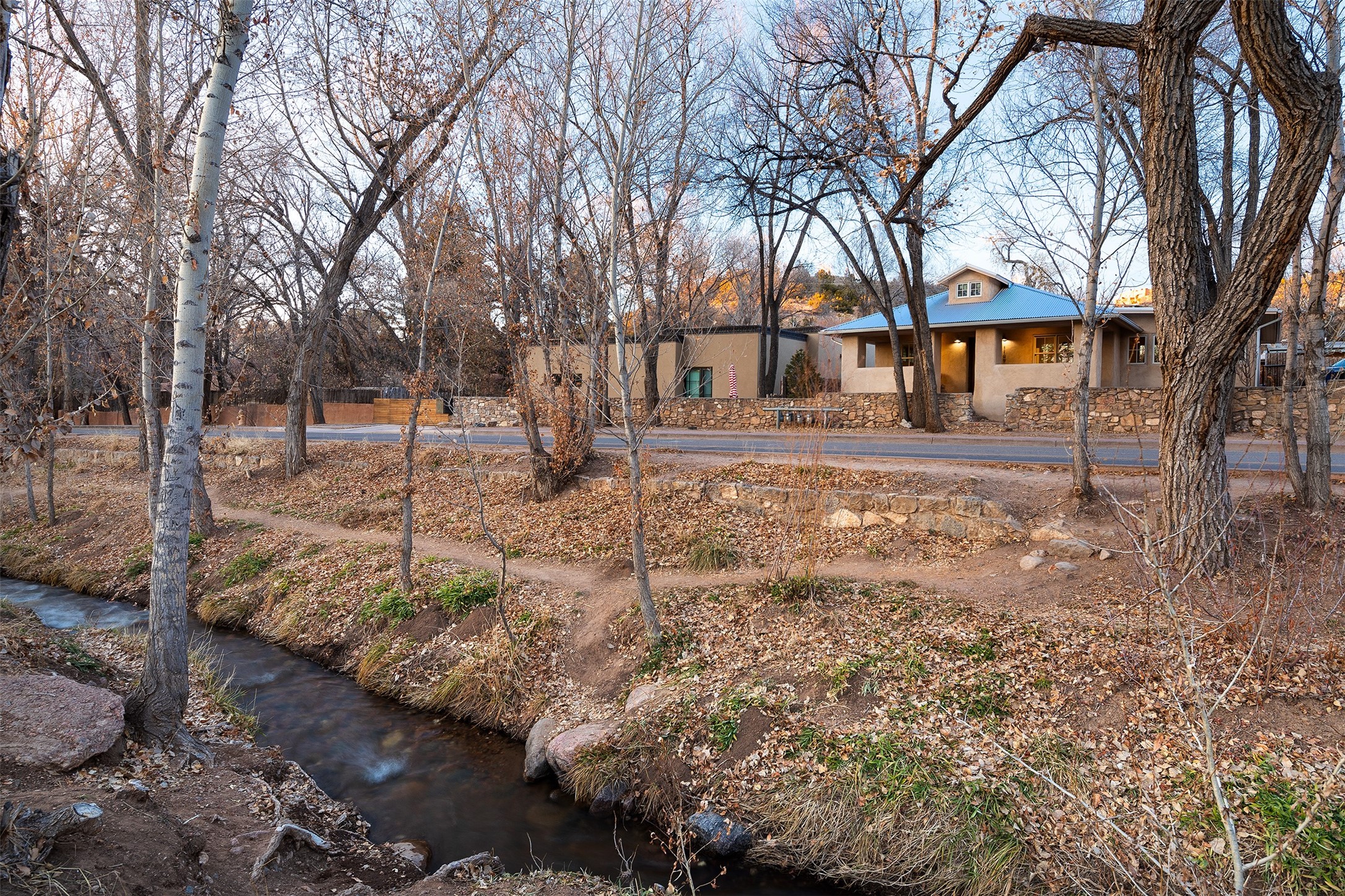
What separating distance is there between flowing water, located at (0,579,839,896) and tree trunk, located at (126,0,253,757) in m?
1.68

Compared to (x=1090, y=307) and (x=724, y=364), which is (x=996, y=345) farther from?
(x=1090, y=307)

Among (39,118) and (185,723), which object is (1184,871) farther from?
(39,118)

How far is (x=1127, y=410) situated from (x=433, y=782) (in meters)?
18.6

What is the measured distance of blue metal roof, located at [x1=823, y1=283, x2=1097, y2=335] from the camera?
23.1 metres

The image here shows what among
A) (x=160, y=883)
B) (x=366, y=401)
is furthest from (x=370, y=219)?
(x=366, y=401)

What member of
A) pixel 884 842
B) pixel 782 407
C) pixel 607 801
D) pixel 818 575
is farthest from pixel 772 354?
pixel 884 842

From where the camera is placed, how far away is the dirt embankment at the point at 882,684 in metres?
5.08

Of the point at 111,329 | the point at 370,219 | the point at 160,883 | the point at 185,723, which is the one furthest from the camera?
the point at 111,329

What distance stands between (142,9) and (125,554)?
9.20 meters

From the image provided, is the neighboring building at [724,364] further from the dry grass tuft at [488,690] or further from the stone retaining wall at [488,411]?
the dry grass tuft at [488,690]

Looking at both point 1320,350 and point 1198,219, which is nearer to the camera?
point 1198,219

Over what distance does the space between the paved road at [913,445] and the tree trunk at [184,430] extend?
→ 5218mm

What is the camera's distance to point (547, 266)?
9.81 meters

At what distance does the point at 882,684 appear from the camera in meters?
6.65
